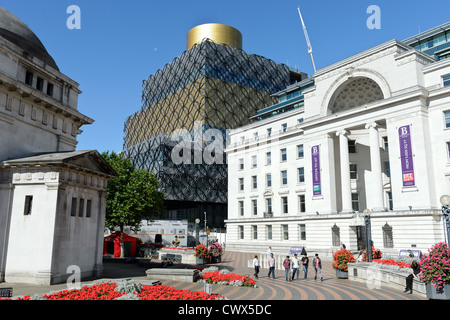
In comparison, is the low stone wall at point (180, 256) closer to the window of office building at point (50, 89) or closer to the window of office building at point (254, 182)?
the window of office building at point (50, 89)

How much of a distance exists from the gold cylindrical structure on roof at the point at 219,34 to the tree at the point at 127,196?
73272 mm

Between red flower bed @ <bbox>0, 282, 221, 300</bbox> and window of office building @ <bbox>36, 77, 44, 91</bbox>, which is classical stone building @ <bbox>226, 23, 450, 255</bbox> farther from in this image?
window of office building @ <bbox>36, 77, 44, 91</bbox>

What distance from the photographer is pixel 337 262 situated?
82.7ft

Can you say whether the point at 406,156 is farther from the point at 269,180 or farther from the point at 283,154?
the point at 269,180

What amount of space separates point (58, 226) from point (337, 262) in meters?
18.8

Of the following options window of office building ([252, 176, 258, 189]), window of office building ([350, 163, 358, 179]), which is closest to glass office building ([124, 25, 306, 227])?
window of office building ([252, 176, 258, 189])

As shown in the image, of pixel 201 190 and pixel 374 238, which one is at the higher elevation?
pixel 201 190

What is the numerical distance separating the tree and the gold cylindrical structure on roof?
73272mm

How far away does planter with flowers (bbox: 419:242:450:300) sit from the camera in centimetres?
1542

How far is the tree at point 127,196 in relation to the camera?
42.3m

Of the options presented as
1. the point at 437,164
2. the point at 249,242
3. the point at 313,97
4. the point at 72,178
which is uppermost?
the point at 313,97
